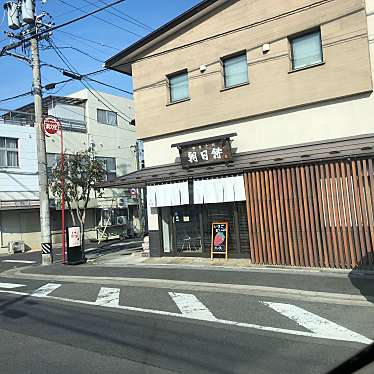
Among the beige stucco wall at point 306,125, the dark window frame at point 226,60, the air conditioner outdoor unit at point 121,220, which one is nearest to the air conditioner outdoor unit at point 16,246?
the air conditioner outdoor unit at point 121,220

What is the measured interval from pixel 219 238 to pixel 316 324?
8290 millimetres

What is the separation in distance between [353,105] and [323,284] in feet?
18.2

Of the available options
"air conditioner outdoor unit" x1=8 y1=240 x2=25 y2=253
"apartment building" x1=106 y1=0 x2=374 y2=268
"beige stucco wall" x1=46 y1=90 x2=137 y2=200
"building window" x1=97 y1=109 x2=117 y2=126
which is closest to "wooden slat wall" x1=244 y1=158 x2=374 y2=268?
"apartment building" x1=106 y1=0 x2=374 y2=268

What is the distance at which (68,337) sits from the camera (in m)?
7.03

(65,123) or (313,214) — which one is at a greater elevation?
(65,123)

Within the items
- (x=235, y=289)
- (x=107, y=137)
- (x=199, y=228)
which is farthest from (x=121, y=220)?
(x=235, y=289)

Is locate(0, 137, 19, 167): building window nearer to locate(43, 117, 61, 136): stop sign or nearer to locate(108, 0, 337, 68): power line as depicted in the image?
locate(43, 117, 61, 136): stop sign

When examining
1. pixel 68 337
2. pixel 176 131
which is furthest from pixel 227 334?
pixel 176 131

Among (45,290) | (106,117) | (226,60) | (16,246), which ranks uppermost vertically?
(106,117)

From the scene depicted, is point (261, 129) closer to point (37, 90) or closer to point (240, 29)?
point (240, 29)

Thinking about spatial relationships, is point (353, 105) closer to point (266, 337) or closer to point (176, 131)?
point (176, 131)

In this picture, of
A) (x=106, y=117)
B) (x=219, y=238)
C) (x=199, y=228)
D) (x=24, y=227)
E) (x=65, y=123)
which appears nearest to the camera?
(x=219, y=238)

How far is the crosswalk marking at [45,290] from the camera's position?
38.0 ft

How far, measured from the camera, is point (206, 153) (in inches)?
611
